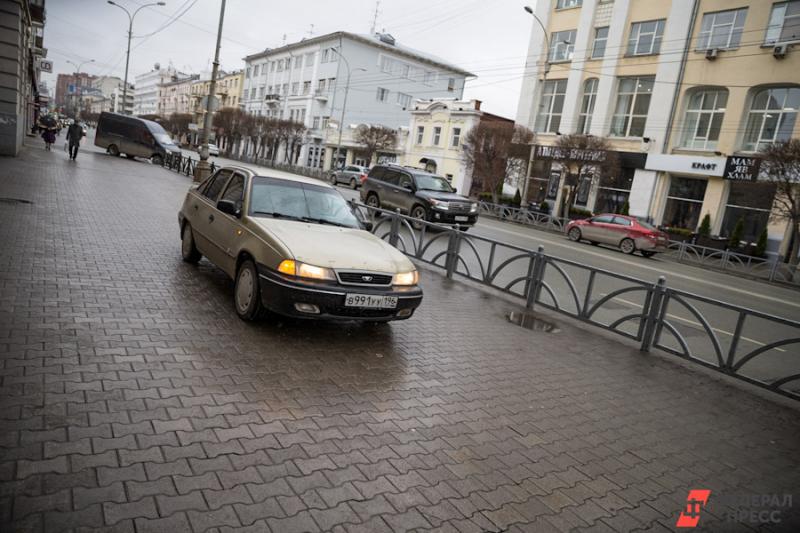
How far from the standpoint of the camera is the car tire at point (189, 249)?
8.02m

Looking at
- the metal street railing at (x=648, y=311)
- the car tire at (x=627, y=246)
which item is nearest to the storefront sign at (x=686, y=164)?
the car tire at (x=627, y=246)

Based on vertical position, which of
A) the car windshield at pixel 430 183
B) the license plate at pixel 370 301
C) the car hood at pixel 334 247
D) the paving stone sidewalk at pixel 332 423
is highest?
the car windshield at pixel 430 183

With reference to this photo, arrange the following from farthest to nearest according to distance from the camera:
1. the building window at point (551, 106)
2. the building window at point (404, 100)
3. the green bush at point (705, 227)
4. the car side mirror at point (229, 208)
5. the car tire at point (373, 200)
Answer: the building window at point (404, 100)
the building window at point (551, 106)
the green bush at point (705, 227)
the car tire at point (373, 200)
the car side mirror at point (229, 208)

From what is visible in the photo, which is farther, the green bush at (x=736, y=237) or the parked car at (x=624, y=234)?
the green bush at (x=736, y=237)

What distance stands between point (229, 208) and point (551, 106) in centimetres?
3550

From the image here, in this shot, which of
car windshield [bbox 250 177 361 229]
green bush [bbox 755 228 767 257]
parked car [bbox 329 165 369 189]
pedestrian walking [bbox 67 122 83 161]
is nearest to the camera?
car windshield [bbox 250 177 361 229]

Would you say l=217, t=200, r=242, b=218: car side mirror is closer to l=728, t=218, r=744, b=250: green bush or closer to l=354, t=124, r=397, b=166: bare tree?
l=728, t=218, r=744, b=250: green bush

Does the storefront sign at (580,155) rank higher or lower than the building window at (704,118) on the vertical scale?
lower

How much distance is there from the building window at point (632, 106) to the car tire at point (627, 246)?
1260cm

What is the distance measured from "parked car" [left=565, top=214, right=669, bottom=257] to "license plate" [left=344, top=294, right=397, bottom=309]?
1894 centimetres

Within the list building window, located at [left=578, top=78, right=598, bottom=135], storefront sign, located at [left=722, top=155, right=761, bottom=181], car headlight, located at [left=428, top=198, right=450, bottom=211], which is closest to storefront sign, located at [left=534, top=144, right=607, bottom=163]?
building window, located at [left=578, top=78, right=598, bottom=135]

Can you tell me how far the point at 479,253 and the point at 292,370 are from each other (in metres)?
5.91

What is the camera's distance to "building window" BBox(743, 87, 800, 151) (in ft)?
84.4

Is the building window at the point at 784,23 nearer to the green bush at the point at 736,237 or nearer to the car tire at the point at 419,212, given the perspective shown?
the green bush at the point at 736,237
